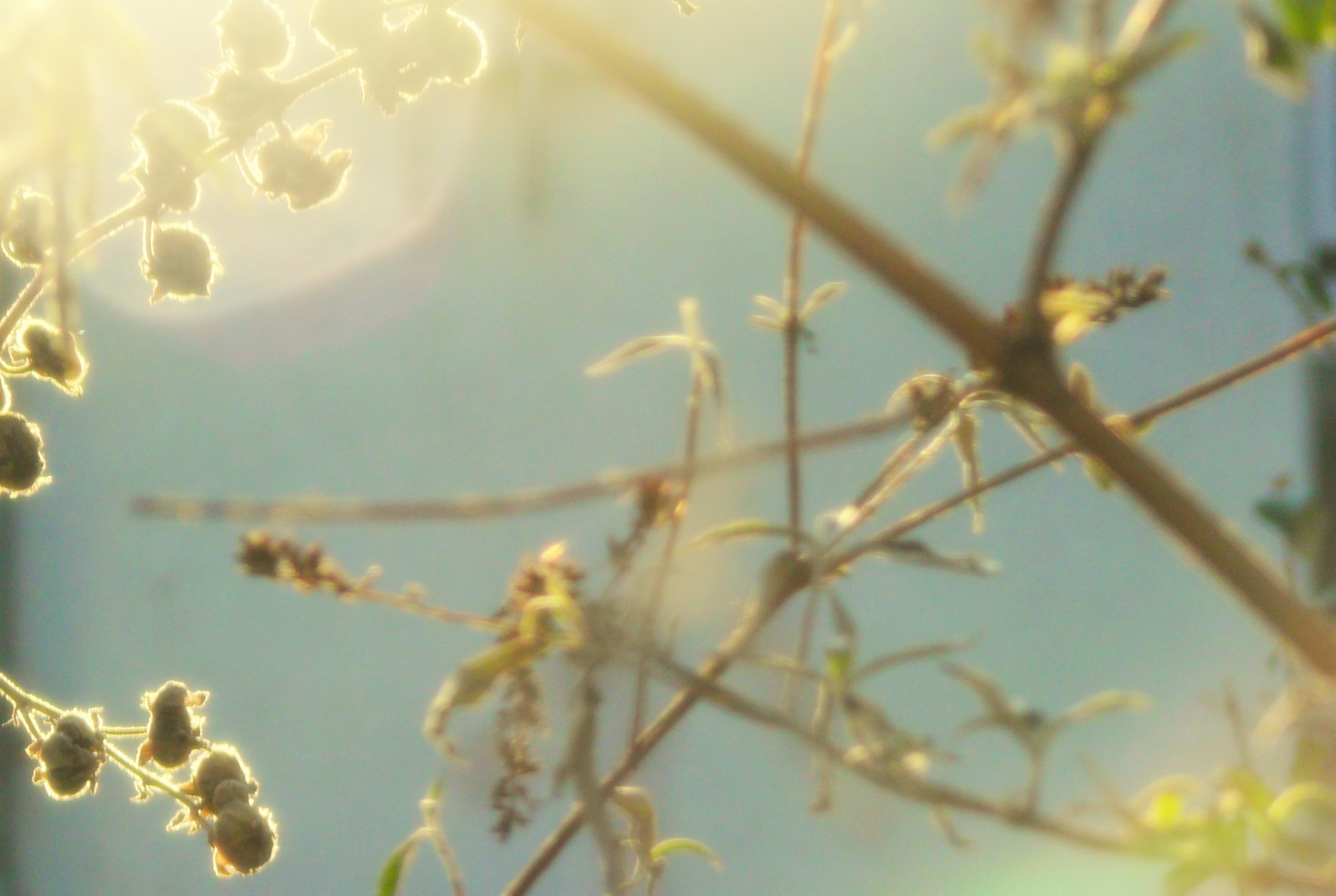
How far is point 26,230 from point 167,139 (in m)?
0.04

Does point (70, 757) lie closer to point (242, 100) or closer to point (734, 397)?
point (242, 100)

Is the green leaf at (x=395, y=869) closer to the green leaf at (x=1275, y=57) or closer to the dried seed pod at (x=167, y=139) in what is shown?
the dried seed pod at (x=167, y=139)

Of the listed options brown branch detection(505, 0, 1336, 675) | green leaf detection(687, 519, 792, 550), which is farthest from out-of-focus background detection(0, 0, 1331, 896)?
brown branch detection(505, 0, 1336, 675)

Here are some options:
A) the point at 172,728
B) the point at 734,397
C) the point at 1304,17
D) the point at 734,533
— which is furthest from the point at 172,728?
the point at 734,397

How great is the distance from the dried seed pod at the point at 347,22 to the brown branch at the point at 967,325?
0.15 feet

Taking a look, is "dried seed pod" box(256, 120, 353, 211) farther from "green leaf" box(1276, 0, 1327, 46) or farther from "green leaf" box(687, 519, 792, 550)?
"green leaf" box(1276, 0, 1327, 46)

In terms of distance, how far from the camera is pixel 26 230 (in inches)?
8.3

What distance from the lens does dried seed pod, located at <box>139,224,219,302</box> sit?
21 cm

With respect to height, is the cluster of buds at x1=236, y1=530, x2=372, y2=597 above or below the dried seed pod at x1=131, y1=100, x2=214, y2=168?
above

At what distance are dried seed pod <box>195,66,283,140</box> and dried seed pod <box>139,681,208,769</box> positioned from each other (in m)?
0.12

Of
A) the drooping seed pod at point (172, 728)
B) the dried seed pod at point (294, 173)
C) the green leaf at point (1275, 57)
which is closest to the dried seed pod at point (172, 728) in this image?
the drooping seed pod at point (172, 728)

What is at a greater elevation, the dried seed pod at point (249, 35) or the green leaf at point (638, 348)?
the green leaf at point (638, 348)

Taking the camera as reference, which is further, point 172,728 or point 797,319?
point 797,319

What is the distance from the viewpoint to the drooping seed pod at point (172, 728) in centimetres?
24
